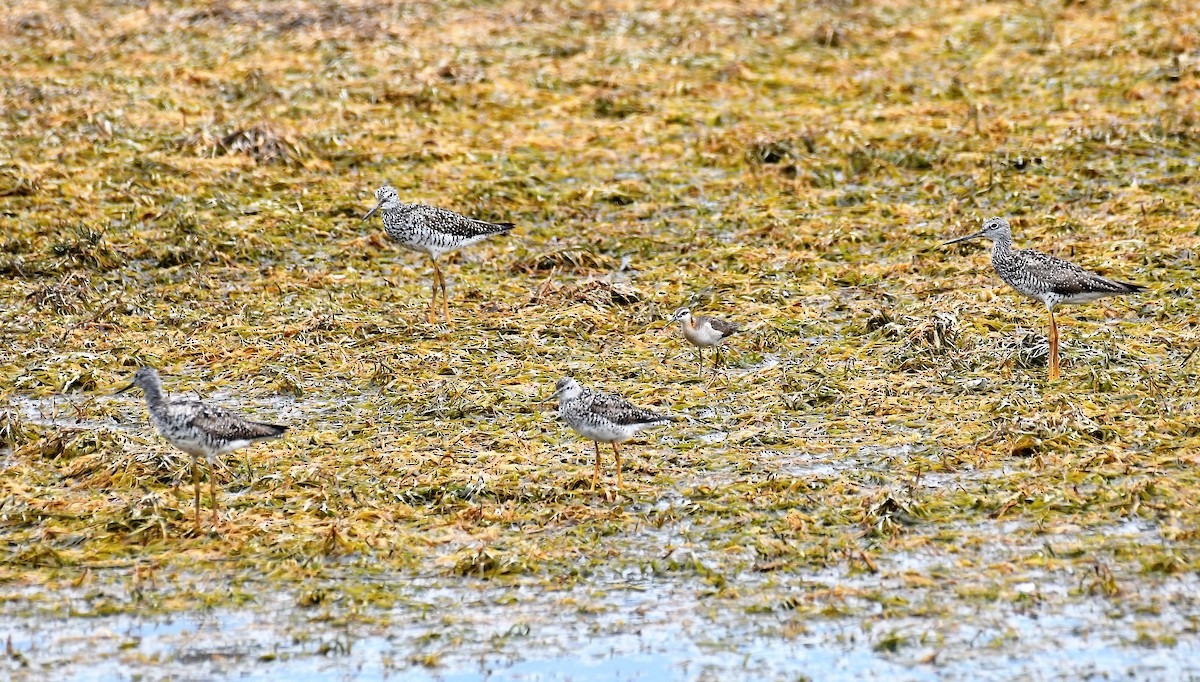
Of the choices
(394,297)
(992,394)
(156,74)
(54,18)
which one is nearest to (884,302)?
(992,394)

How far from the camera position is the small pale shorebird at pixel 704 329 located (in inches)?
520

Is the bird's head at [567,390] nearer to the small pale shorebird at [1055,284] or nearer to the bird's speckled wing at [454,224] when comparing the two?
the small pale shorebird at [1055,284]

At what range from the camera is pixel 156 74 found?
20.8 meters

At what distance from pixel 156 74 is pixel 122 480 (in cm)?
1102

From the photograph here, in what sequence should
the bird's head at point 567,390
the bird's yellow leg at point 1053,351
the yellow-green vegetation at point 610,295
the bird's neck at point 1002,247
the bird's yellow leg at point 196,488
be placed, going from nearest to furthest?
the yellow-green vegetation at point 610,295
the bird's yellow leg at point 196,488
the bird's head at point 567,390
the bird's yellow leg at point 1053,351
the bird's neck at point 1002,247

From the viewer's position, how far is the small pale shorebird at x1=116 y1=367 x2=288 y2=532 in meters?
10.3

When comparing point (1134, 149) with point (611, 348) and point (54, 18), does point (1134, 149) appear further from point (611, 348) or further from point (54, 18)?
point (54, 18)

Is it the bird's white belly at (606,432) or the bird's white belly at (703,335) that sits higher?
the bird's white belly at (606,432)

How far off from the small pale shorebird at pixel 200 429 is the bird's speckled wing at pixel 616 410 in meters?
2.31

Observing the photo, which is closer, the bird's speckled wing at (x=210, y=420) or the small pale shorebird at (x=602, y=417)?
the bird's speckled wing at (x=210, y=420)

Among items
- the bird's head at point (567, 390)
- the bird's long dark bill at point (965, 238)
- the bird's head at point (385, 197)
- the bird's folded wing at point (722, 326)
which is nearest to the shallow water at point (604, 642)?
the bird's head at point (567, 390)

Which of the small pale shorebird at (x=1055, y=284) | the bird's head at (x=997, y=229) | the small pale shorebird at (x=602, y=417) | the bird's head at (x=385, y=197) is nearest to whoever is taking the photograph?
the small pale shorebird at (x=602, y=417)

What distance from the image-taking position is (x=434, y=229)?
1525cm

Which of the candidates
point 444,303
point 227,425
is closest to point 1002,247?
point 444,303
